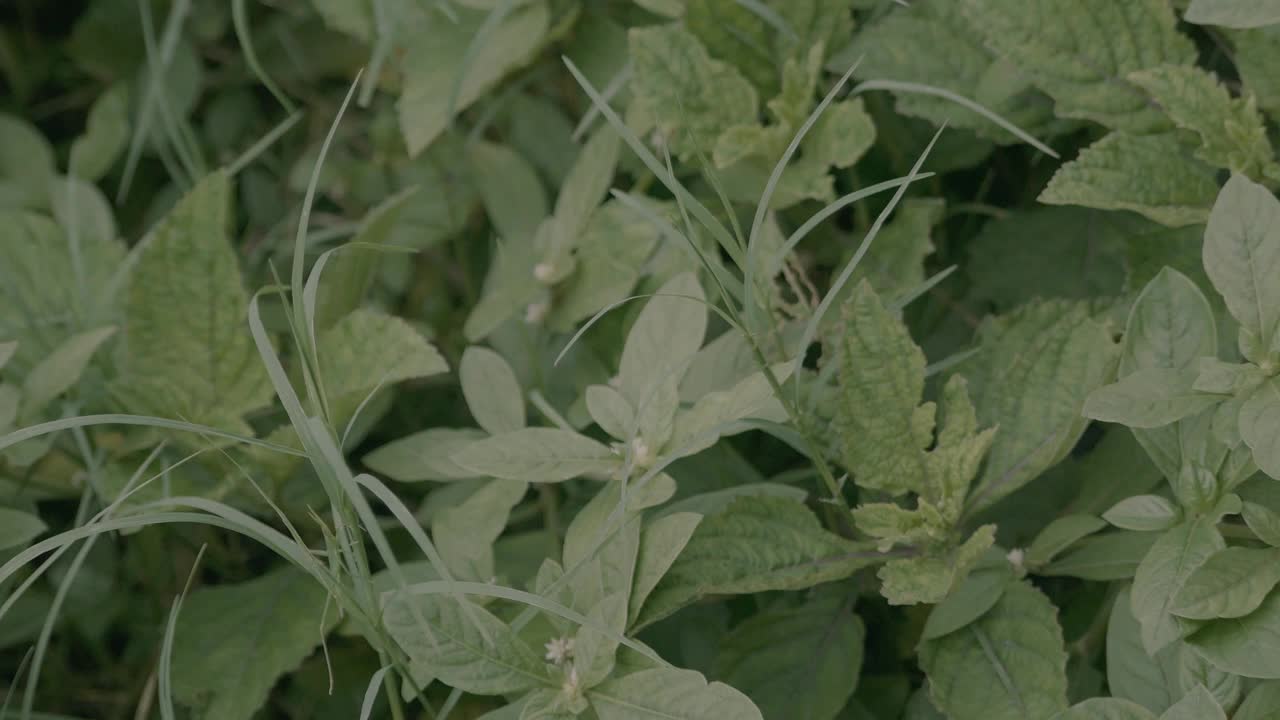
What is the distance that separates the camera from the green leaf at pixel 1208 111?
105 centimetres

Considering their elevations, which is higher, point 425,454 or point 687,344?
point 687,344

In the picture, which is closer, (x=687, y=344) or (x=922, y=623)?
(x=687, y=344)

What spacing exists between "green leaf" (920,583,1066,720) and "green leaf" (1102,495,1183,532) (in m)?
0.10

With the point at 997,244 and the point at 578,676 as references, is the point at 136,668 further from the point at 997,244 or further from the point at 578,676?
the point at 997,244

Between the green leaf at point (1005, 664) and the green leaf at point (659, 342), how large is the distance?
0.32 meters

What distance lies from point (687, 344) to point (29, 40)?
56.0 inches

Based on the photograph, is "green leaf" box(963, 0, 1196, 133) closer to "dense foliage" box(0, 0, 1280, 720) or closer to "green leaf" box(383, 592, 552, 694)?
"dense foliage" box(0, 0, 1280, 720)

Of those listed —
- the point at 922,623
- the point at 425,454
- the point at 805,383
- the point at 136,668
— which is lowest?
the point at 136,668

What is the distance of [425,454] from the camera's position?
3.84 feet

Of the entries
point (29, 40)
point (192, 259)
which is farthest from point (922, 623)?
point (29, 40)

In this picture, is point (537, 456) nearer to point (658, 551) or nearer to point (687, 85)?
point (658, 551)

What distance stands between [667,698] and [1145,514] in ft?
1.28

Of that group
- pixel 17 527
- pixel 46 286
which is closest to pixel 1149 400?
pixel 17 527

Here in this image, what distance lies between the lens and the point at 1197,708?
2.65 feet
